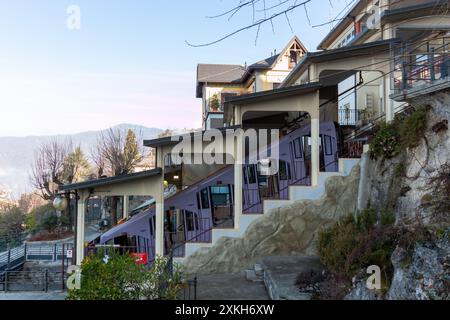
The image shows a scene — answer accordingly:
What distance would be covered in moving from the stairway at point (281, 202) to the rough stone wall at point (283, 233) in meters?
0.12

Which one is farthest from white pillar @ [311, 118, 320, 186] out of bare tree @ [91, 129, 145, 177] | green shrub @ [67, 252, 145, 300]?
bare tree @ [91, 129, 145, 177]

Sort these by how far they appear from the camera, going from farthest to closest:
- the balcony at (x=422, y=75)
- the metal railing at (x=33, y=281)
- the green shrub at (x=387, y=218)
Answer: the metal railing at (x=33, y=281), the balcony at (x=422, y=75), the green shrub at (x=387, y=218)

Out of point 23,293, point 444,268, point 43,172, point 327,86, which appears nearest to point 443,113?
point 444,268

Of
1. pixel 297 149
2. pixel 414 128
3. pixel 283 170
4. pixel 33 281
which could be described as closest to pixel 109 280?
pixel 414 128

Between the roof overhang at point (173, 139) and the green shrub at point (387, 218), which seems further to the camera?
the roof overhang at point (173, 139)

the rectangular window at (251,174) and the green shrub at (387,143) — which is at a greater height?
the green shrub at (387,143)

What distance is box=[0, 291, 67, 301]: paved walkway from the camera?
40.4 feet

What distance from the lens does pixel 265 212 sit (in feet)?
43.9

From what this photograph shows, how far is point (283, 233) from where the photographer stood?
13344 millimetres

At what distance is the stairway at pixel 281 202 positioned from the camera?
13.1 meters

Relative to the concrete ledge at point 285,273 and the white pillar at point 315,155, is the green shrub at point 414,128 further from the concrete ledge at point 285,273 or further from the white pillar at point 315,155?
the white pillar at point 315,155

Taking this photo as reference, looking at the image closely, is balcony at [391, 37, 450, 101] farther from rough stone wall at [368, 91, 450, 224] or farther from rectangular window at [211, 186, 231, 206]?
rectangular window at [211, 186, 231, 206]

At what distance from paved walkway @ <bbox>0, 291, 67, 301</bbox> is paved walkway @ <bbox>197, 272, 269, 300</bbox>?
4.26 m

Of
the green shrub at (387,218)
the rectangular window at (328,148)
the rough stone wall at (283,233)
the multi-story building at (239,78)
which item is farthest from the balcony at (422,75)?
the multi-story building at (239,78)
